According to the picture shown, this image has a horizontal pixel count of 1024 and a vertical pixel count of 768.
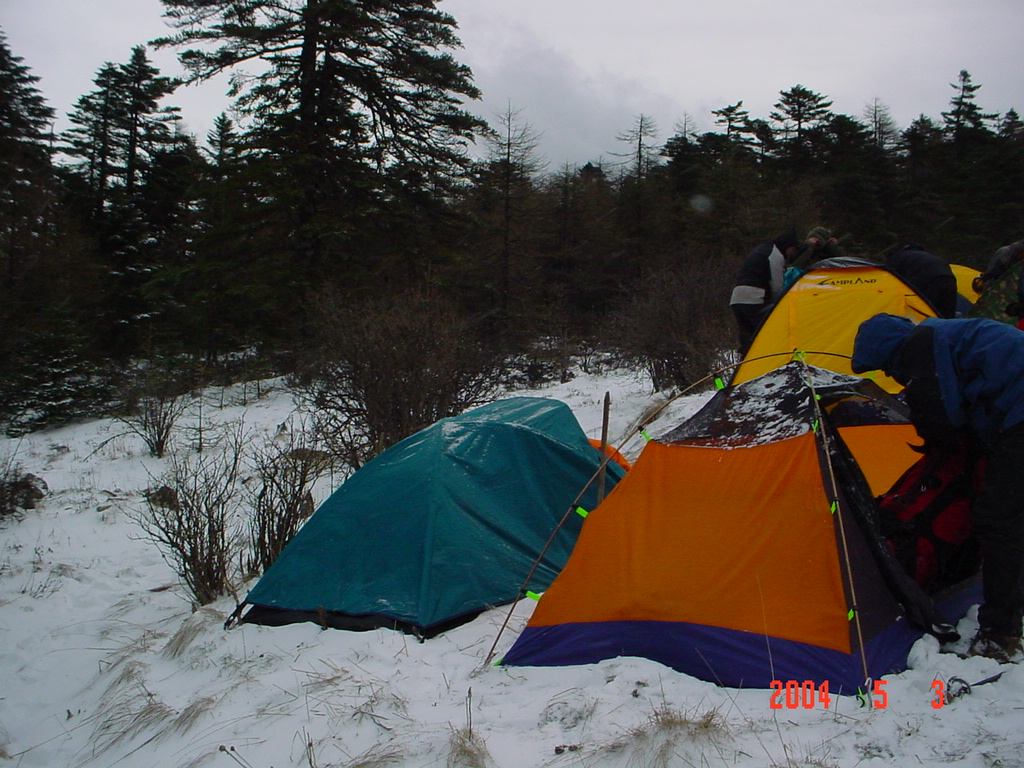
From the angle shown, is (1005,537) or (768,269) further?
(768,269)

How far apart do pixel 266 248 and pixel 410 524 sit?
13326 mm

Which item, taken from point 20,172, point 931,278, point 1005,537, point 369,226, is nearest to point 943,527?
point 1005,537

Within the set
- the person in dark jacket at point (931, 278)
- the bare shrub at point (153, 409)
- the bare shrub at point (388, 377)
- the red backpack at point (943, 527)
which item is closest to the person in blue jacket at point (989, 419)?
the red backpack at point (943, 527)

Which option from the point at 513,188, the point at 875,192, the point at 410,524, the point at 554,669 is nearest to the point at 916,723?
the point at 554,669

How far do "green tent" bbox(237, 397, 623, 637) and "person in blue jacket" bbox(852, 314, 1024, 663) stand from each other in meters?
2.67

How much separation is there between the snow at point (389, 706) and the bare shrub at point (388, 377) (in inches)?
101

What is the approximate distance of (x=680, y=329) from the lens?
38.8ft

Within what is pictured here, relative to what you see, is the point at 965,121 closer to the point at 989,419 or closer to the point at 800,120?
the point at 800,120

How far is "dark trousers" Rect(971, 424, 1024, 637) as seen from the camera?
301 cm

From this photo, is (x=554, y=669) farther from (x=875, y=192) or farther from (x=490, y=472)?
(x=875, y=192)

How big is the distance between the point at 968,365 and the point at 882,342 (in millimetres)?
386

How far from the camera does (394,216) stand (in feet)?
56.2

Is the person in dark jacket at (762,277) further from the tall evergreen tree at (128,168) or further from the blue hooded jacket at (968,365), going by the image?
the tall evergreen tree at (128,168)

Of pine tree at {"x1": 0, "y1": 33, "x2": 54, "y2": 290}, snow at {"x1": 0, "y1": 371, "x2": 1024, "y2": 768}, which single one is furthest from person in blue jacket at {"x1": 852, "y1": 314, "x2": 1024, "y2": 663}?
pine tree at {"x1": 0, "y1": 33, "x2": 54, "y2": 290}
